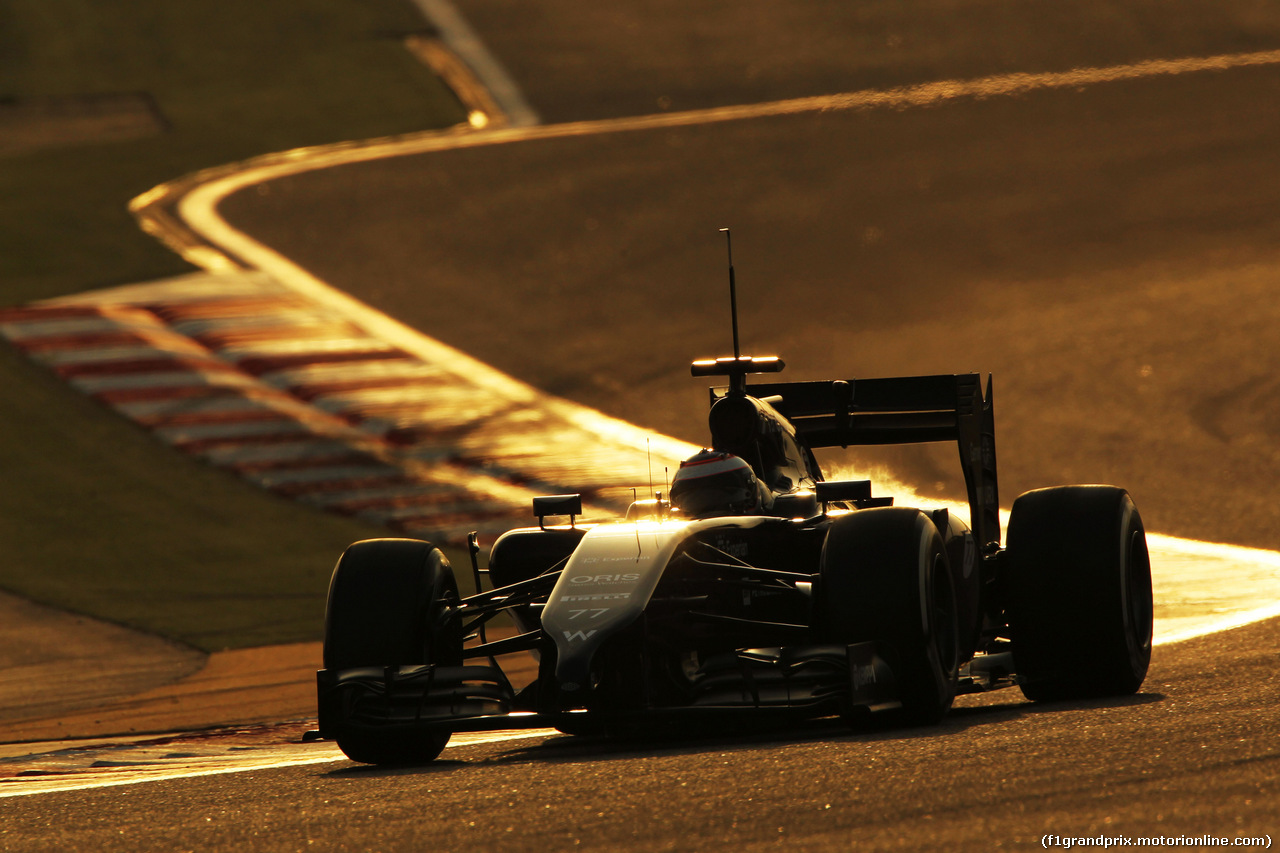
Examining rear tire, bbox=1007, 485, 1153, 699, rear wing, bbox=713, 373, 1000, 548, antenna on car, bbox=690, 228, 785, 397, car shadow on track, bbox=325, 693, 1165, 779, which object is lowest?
car shadow on track, bbox=325, 693, 1165, 779

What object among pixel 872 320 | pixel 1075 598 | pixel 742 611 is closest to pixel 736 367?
pixel 742 611

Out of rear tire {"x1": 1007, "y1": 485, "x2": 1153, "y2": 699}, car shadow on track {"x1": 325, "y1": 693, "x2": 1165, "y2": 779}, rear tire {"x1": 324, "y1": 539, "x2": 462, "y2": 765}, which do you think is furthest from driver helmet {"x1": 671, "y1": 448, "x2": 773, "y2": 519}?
rear tire {"x1": 1007, "y1": 485, "x2": 1153, "y2": 699}

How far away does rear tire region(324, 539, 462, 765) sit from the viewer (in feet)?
29.3

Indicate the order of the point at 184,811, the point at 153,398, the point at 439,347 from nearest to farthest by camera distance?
the point at 184,811 → the point at 153,398 → the point at 439,347

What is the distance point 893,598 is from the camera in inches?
332

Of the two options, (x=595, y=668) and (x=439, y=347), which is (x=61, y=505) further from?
(x=595, y=668)

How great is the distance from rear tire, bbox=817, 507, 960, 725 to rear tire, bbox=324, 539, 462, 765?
77.7 inches

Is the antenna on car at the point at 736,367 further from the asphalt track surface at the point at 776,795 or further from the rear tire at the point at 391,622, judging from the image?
the asphalt track surface at the point at 776,795

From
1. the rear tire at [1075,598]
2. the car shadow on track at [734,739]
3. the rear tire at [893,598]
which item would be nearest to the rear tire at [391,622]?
the car shadow on track at [734,739]

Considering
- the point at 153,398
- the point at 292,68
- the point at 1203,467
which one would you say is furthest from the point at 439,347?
the point at 292,68

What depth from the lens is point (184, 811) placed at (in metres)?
7.41

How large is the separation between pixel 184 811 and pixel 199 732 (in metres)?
3.95

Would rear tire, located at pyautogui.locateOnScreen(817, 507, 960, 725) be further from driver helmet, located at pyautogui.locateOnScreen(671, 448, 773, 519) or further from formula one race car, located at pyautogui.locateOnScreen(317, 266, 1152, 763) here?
driver helmet, located at pyautogui.locateOnScreen(671, 448, 773, 519)

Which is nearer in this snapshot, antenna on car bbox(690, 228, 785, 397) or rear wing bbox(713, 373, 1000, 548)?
antenna on car bbox(690, 228, 785, 397)
